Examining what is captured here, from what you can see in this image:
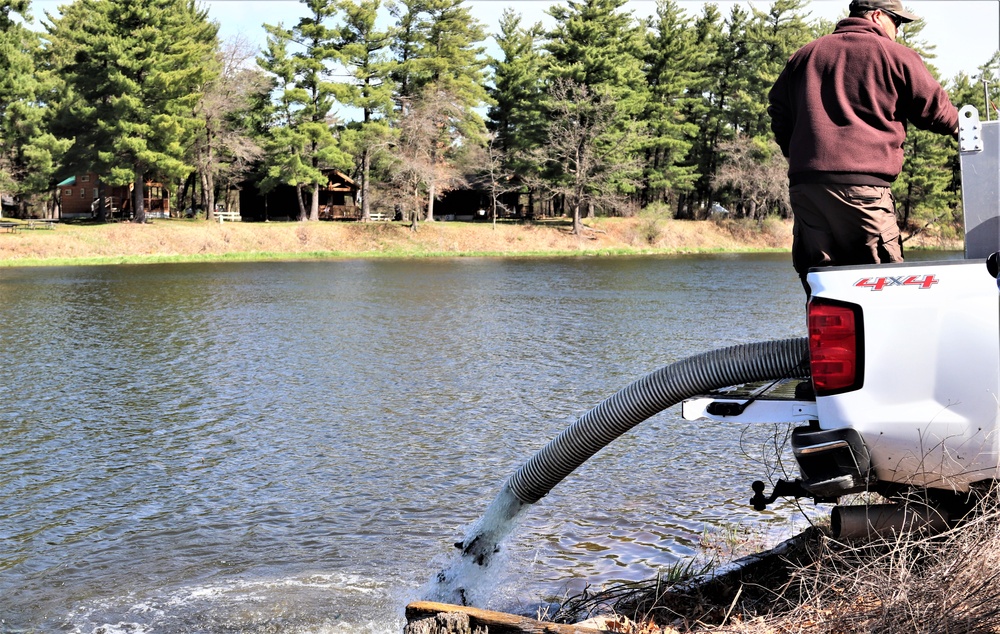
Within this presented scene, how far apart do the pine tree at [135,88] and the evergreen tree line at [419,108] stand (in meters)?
0.15

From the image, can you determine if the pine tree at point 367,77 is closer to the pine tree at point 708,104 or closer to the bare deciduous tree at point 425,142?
the bare deciduous tree at point 425,142

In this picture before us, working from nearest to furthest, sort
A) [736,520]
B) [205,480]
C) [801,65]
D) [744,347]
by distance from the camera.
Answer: [801,65] < [744,347] < [736,520] < [205,480]

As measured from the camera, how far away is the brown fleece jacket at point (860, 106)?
4383 mm

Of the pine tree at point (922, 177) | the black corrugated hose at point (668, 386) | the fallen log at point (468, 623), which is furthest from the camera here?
the pine tree at point (922, 177)

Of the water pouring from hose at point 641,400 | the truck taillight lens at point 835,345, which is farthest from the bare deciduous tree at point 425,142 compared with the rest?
the truck taillight lens at point 835,345

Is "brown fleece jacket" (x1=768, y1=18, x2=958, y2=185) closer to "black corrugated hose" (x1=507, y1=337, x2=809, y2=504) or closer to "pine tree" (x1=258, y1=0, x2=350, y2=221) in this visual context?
"black corrugated hose" (x1=507, y1=337, x2=809, y2=504)

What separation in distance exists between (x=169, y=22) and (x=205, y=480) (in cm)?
5715

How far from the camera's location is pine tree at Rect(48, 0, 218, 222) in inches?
2280

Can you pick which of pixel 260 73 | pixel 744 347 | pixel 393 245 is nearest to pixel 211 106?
pixel 260 73

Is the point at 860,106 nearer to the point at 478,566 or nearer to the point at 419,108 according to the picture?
the point at 478,566

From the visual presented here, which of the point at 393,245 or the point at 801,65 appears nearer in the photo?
the point at 801,65


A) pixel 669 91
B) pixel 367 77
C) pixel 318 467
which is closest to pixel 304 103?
pixel 367 77

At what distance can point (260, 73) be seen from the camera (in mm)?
65688

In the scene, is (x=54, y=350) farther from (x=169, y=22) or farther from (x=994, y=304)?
(x=169, y=22)
